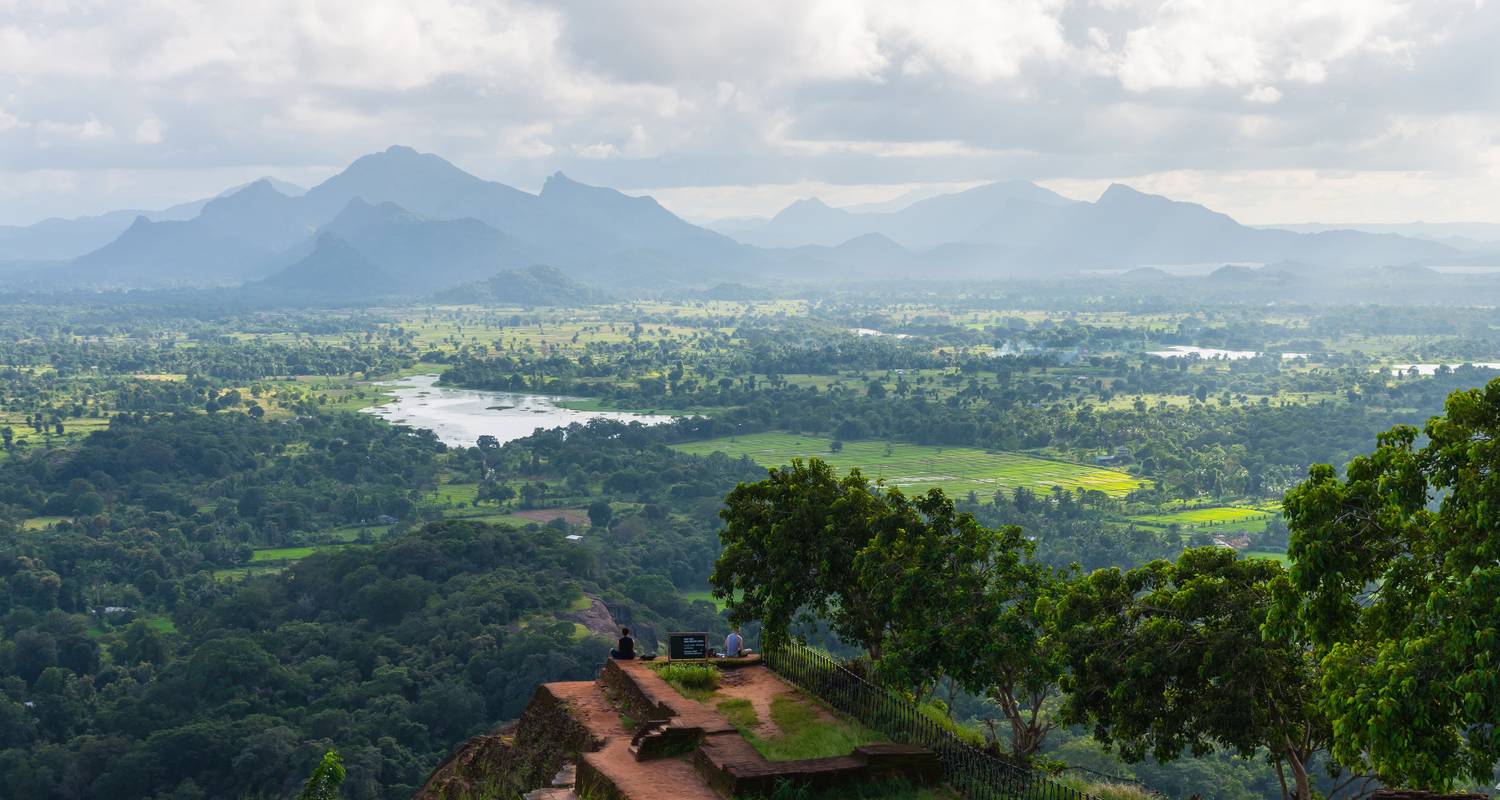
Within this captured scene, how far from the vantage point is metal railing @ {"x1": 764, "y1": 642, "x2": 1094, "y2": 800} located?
15523 millimetres

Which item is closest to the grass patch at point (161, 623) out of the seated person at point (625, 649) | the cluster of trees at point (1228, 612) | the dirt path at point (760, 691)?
the seated person at point (625, 649)

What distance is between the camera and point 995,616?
741 inches

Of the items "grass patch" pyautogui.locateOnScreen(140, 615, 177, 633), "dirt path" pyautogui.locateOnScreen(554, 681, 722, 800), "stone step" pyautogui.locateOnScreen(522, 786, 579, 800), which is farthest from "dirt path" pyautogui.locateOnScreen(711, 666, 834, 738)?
"grass patch" pyautogui.locateOnScreen(140, 615, 177, 633)

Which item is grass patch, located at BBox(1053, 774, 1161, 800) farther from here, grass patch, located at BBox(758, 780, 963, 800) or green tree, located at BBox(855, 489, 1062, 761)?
grass patch, located at BBox(758, 780, 963, 800)

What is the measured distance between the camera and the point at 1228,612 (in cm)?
1527

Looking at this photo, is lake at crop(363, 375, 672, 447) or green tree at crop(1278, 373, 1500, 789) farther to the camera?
lake at crop(363, 375, 672, 447)

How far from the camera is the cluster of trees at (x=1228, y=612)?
1125 cm

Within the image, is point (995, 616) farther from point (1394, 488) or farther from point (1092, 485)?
point (1092, 485)

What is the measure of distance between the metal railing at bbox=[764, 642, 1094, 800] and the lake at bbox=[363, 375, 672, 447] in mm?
88145

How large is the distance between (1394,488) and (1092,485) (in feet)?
263

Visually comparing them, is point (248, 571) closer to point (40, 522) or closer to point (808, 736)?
point (40, 522)

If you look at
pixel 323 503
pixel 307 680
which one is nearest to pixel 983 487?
pixel 323 503

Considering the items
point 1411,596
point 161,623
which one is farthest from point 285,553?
point 1411,596

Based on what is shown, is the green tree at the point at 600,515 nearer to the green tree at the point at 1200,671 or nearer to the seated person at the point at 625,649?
the seated person at the point at 625,649
